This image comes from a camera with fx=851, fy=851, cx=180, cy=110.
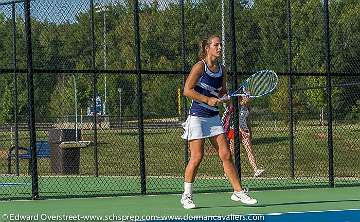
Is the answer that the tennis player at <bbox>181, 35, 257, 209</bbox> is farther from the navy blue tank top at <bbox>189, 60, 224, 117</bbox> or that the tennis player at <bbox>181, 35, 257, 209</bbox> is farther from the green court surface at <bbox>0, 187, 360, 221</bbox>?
the green court surface at <bbox>0, 187, 360, 221</bbox>

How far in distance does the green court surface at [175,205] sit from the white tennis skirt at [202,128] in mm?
834

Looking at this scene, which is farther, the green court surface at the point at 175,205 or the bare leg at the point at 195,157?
the bare leg at the point at 195,157

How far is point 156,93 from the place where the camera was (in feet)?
62.1

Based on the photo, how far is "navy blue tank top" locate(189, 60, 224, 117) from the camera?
9.46 metres

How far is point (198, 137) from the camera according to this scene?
9438 millimetres

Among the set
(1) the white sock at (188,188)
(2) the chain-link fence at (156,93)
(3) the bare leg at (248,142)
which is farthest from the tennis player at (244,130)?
(1) the white sock at (188,188)

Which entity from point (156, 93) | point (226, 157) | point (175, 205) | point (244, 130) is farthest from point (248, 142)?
point (156, 93)

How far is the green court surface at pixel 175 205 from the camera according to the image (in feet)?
29.9

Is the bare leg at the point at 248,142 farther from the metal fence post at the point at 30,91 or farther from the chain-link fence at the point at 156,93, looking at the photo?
the metal fence post at the point at 30,91

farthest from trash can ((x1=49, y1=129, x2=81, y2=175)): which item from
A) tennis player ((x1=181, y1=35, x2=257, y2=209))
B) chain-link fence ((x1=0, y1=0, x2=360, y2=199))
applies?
tennis player ((x1=181, y1=35, x2=257, y2=209))

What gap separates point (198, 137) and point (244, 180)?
494cm

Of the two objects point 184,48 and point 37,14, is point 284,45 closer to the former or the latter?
point 184,48

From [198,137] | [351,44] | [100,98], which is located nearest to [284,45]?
[351,44]

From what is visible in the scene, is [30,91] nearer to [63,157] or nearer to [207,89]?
[207,89]
